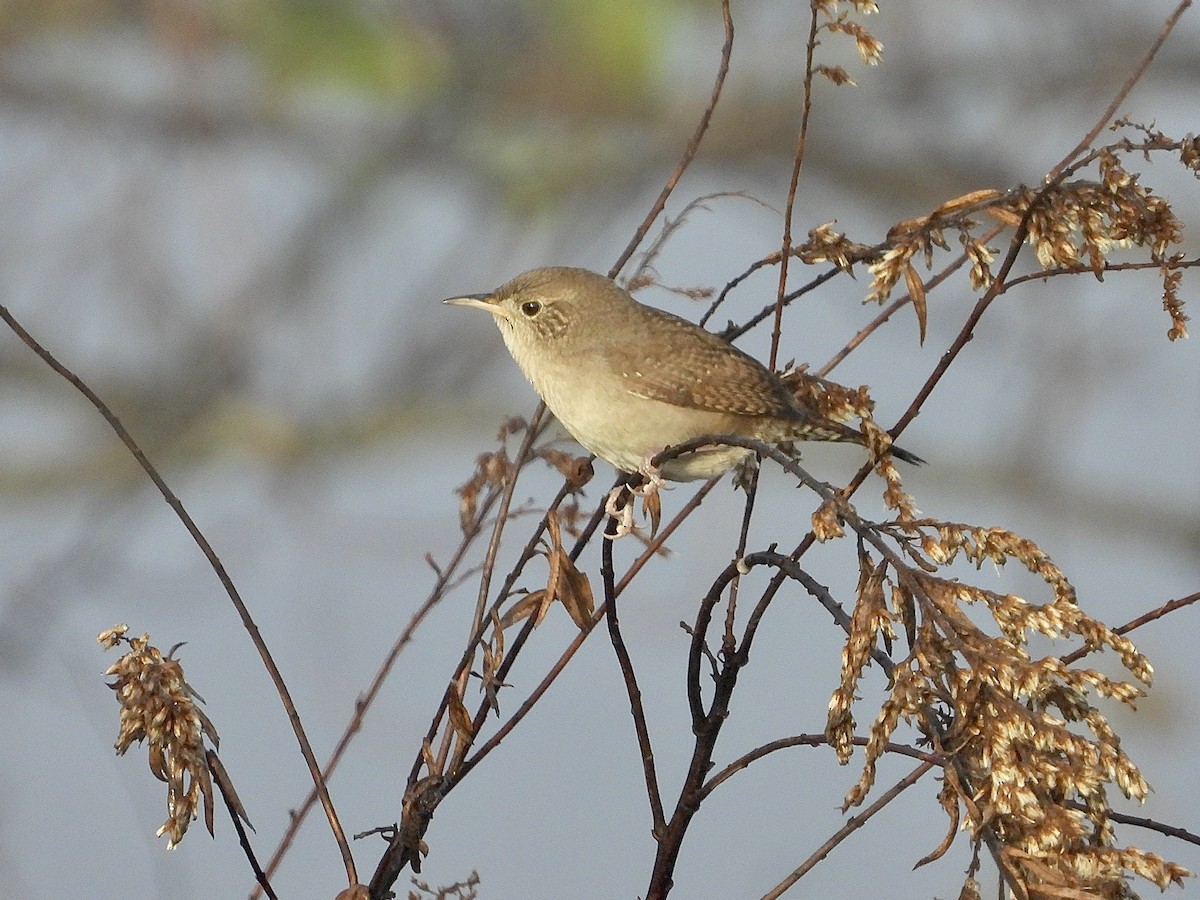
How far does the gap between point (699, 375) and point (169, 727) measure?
141 centimetres

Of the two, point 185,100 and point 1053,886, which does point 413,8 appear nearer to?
point 185,100

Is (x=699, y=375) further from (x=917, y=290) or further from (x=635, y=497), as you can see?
(x=917, y=290)

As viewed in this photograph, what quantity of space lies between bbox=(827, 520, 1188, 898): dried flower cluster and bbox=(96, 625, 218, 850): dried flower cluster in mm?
557

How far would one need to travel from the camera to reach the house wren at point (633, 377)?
237 cm

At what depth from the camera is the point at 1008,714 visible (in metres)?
1.05

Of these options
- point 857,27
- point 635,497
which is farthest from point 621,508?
point 857,27

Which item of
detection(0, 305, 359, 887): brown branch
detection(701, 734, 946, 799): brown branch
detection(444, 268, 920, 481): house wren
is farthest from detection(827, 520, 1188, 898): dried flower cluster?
detection(444, 268, 920, 481): house wren

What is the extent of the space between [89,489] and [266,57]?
8.06ft

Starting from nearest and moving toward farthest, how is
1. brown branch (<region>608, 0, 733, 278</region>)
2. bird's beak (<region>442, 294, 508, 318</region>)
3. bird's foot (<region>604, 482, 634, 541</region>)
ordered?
brown branch (<region>608, 0, 733, 278</region>), bird's foot (<region>604, 482, 634, 541</region>), bird's beak (<region>442, 294, 508, 318</region>)

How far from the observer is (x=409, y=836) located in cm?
143

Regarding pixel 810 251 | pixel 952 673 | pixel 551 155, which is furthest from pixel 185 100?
pixel 952 673

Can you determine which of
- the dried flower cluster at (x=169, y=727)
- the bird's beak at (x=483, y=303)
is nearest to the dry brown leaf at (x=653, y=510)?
the dried flower cluster at (x=169, y=727)

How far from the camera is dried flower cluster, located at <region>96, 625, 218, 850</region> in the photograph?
123 cm

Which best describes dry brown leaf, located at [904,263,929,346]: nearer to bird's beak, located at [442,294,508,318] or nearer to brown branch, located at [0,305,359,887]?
brown branch, located at [0,305,359,887]
